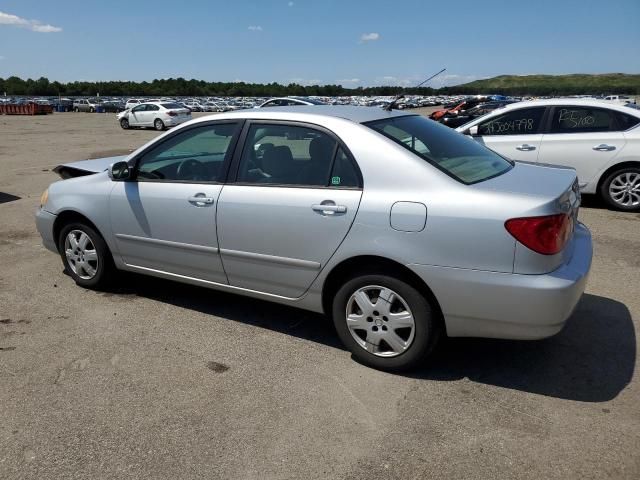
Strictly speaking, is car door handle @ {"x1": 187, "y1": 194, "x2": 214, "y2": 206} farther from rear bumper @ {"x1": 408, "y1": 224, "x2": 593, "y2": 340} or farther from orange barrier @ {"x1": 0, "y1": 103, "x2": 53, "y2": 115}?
orange barrier @ {"x1": 0, "y1": 103, "x2": 53, "y2": 115}

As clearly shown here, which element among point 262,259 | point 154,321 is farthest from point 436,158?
point 154,321

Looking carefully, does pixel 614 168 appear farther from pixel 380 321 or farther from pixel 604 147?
pixel 380 321

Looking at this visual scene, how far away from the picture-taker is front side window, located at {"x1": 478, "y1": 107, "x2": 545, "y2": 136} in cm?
817

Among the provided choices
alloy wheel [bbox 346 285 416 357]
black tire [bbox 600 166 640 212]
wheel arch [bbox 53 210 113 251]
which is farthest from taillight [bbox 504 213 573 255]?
black tire [bbox 600 166 640 212]

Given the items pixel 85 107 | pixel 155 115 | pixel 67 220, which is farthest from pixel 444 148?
pixel 85 107

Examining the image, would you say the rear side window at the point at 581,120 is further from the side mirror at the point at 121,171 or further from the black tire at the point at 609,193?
the side mirror at the point at 121,171

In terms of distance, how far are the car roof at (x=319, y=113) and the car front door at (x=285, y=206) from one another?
9cm

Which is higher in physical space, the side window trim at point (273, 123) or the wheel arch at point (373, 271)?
the side window trim at point (273, 123)

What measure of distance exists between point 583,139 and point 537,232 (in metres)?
5.76

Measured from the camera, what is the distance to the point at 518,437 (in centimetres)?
277

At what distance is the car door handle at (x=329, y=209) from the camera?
3.33 m

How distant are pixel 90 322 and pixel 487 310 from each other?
303 centimetres

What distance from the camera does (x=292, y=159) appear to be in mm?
3738

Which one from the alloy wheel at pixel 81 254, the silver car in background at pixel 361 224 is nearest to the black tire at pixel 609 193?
the silver car in background at pixel 361 224
